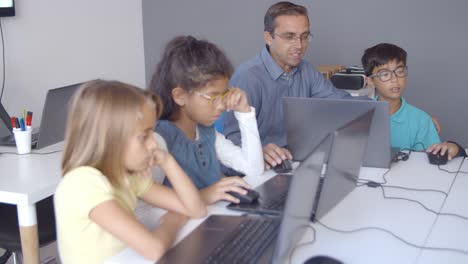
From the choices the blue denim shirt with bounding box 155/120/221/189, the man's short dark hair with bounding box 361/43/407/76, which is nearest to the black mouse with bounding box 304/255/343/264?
the blue denim shirt with bounding box 155/120/221/189

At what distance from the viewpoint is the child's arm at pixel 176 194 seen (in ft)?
4.46

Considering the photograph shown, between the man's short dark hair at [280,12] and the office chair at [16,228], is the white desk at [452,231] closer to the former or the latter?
the man's short dark hair at [280,12]

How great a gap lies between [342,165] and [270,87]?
108cm

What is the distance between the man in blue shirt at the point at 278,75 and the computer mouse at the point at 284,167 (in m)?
0.48

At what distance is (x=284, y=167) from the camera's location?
1.80 m

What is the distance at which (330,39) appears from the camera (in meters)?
3.67

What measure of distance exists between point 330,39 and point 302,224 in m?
2.73

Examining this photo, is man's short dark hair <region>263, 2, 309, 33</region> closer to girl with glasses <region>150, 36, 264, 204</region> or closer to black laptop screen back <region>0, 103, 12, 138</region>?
girl with glasses <region>150, 36, 264, 204</region>

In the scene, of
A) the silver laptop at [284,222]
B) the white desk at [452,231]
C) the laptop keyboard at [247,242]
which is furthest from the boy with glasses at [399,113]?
the laptop keyboard at [247,242]

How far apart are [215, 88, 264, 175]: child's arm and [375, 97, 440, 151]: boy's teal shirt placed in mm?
775

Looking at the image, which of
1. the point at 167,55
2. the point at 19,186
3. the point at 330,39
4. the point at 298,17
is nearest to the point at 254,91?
the point at 298,17

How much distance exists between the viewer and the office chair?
1841mm

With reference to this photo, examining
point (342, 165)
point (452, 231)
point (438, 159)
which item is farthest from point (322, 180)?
point (438, 159)

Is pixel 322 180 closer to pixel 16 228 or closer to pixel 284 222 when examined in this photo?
pixel 284 222
